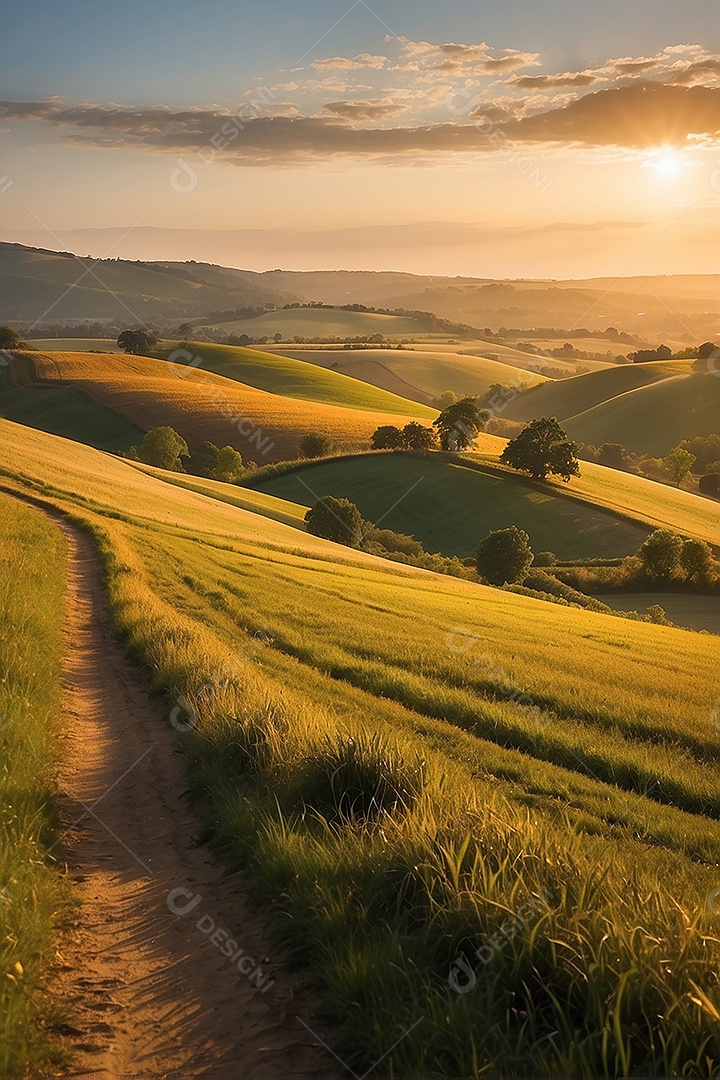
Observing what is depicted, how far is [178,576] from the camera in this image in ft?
80.1

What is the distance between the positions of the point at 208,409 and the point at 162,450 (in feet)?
83.7

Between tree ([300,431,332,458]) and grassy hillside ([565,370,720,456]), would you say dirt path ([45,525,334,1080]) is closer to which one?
tree ([300,431,332,458])

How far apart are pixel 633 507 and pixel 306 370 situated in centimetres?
9831

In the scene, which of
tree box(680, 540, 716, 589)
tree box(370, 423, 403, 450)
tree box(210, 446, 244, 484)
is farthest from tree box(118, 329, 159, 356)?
tree box(680, 540, 716, 589)

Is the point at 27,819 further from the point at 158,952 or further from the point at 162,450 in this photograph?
the point at 162,450

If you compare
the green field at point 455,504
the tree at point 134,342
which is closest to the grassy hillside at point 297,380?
the tree at point 134,342

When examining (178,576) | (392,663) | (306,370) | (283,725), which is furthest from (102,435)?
(283,725)

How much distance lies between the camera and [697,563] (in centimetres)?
7225

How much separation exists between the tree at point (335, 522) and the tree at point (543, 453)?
32.7 meters

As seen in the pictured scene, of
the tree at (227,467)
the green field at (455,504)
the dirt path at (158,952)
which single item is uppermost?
the dirt path at (158,952)

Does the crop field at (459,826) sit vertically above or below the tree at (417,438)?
below

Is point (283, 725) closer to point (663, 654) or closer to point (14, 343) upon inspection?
point (663, 654)

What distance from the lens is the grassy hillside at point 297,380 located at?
154 metres

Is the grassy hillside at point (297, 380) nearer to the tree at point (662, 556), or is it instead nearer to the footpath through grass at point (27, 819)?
the tree at point (662, 556)
